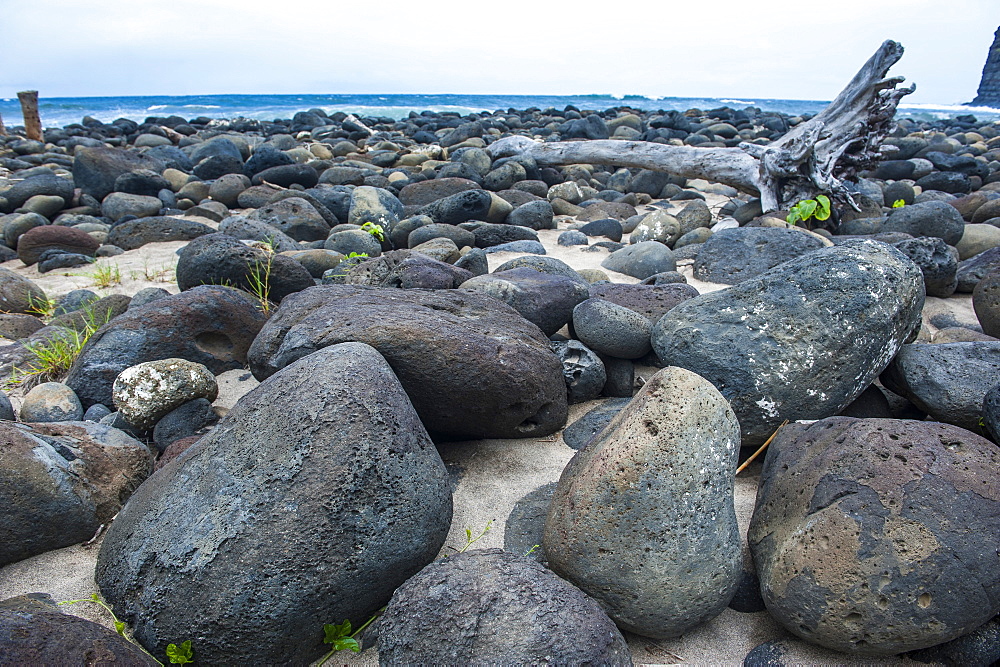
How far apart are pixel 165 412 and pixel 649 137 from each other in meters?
14.5

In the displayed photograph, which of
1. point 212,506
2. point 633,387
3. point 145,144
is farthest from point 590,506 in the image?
point 145,144

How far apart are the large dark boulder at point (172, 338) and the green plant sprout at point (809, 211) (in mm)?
4778

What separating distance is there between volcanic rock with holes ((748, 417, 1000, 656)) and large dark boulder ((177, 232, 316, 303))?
3.21 metres

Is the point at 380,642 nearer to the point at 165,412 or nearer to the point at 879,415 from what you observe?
the point at 165,412

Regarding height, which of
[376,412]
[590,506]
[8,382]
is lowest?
[8,382]

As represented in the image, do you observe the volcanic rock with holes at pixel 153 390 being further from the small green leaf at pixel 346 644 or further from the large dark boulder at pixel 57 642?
the small green leaf at pixel 346 644

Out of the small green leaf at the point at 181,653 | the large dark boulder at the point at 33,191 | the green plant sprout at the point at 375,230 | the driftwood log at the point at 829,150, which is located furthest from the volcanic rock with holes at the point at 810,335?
the large dark boulder at the point at 33,191

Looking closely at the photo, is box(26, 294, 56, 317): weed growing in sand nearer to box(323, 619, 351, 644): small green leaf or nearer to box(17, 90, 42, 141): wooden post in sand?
box(323, 619, 351, 644): small green leaf

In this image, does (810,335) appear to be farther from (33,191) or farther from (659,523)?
(33,191)

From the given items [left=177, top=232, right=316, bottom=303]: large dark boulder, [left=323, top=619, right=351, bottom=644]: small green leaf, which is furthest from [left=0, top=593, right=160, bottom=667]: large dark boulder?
[left=177, top=232, right=316, bottom=303]: large dark boulder

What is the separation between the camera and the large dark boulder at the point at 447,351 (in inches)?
97.7

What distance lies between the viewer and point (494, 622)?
1.57 meters

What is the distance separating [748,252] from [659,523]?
3.62m

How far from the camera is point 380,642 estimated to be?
1.64 metres
